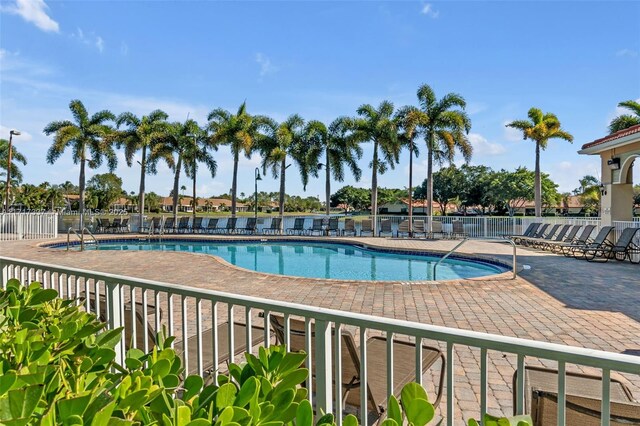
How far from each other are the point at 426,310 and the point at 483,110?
59.2 feet

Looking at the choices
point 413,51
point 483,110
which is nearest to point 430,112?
point 483,110

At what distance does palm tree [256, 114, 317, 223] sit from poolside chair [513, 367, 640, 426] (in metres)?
20.7

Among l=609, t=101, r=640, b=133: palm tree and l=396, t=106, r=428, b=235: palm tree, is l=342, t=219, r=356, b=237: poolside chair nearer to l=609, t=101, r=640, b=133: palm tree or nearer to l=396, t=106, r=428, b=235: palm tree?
l=396, t=106, r=428, b=235: palm tree

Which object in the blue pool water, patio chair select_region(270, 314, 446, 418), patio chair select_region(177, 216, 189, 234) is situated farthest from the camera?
patio chair select_region(177, 216, 189, 234)

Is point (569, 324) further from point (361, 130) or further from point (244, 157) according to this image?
point (244, 157)

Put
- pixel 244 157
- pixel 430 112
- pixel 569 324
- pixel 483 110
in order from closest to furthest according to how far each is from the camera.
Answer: pixel 569 324
pixel 430 112
pixel 483 110
pixel 244 157

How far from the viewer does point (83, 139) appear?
2322cm

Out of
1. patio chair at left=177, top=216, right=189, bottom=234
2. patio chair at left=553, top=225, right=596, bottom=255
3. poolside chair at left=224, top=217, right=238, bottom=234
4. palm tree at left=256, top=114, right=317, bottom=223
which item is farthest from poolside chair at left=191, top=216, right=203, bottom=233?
patio chair at left=553, top=225, right=596, bottom=255

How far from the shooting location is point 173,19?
9.62 metres

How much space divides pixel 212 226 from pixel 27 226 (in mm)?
8530

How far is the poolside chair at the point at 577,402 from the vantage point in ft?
5.38

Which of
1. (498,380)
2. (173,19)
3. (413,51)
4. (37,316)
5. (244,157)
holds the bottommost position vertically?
(498,380)

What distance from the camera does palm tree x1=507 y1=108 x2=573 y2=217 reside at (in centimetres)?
1980

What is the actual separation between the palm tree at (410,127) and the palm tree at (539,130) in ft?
16.6
